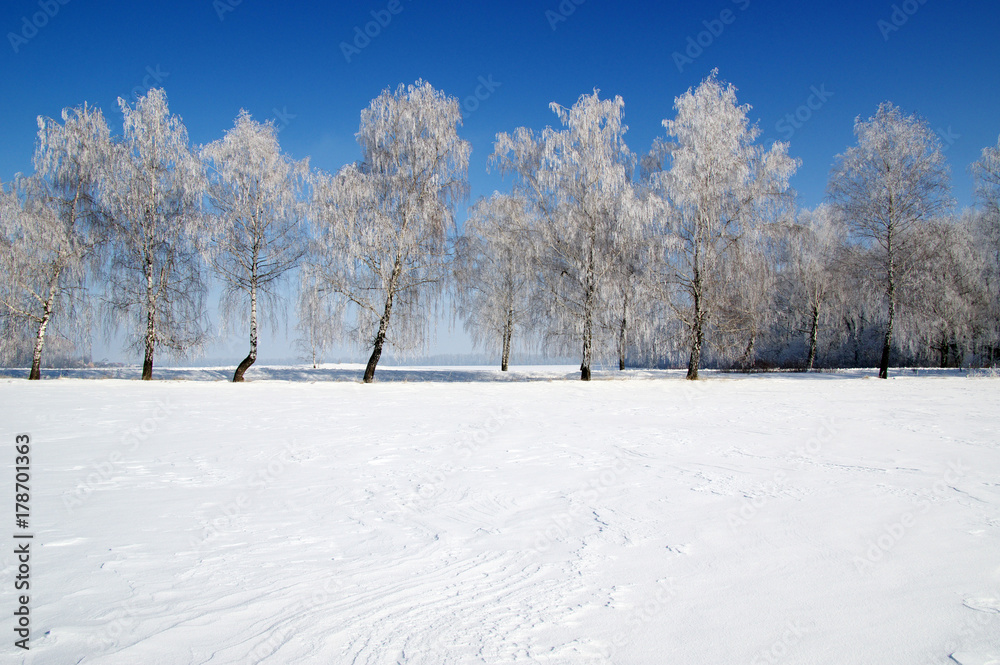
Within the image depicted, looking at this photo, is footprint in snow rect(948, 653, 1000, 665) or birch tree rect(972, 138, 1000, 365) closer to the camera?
footprint in snow rect(948, 653, 1000, 665)

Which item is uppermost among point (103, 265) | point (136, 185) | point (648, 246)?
point (136, 185)

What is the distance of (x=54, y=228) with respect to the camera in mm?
14938

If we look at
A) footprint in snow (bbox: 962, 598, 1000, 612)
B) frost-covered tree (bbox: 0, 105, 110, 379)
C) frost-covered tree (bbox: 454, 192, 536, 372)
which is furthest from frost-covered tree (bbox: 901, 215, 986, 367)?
frost-covered tree (bbox: 0, 105, 110, 379)

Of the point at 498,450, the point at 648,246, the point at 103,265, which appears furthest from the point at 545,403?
the point at 103,265

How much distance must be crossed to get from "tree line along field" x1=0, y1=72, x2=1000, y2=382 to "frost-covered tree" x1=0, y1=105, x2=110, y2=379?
5cm

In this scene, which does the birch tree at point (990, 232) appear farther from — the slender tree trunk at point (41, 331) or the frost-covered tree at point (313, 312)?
the slender tree trunk at point (41, 331)

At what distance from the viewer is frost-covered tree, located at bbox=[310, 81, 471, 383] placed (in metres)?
15.2

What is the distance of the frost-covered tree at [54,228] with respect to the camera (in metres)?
15.0

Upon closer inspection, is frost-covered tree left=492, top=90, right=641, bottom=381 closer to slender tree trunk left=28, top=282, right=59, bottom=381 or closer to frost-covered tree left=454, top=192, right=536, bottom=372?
frost-covered tree left=454, top=192, right=536, bottom=372

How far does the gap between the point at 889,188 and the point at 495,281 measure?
1506cm

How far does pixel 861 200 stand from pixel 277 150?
68.5ft

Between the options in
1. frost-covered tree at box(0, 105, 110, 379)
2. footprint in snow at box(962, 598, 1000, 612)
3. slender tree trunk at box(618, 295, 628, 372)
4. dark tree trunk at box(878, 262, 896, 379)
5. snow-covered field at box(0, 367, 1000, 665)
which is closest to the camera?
snow-covered field at box(0, 367, 1000, 665)

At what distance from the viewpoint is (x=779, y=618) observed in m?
2.03

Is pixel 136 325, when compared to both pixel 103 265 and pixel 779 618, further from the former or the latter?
pixel 779 618
